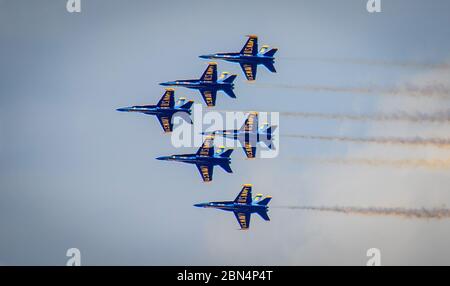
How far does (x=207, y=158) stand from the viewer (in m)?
71.9

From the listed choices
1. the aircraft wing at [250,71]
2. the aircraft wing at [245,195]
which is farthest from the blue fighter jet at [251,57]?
the aircraft wing at [245,195]

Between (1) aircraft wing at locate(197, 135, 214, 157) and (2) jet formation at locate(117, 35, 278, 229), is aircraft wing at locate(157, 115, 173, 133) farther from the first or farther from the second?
(1) aircraft wing at locate(197, 135, 214, 157)

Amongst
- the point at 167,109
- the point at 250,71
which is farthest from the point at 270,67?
the point at 167,109

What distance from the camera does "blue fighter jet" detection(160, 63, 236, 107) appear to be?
7194 centimetres

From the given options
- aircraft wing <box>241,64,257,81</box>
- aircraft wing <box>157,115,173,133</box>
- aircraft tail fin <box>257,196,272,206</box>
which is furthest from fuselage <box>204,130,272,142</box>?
aircraft tail fin <box>257,196,272,206</box>

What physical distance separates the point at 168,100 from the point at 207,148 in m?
3.76

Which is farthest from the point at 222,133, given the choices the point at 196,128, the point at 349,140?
the point at 349,140
